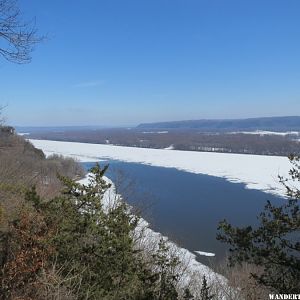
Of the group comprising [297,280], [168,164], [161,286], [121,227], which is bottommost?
[168,164]

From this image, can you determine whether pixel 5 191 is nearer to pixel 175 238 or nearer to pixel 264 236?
pixel 264 236

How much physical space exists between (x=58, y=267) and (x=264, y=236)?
2419mm

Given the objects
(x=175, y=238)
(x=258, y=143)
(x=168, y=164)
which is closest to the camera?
(x=175, y=238)

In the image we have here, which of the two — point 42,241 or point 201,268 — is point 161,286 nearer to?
point 42,241

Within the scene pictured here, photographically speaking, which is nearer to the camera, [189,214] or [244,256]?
[244,256]

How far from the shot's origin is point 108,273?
4.63 meters

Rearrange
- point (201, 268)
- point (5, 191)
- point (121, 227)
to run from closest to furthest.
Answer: point (121, 227) → point (5, 191) → point (201, 268)

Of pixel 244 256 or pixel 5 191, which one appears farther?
pixel 5 191

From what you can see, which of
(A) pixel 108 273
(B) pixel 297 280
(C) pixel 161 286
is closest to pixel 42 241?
(A) pixel 108 273

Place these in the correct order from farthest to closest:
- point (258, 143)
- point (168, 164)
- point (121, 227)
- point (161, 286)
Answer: point (258, 143)
point (168, 164)
point (121, 227)
point (161, 286)

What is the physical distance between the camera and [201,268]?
16125 mm

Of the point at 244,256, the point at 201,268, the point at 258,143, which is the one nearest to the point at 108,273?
the point at 244,256

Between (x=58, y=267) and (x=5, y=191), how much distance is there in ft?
8.87

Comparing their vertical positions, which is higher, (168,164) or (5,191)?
(5,191)
